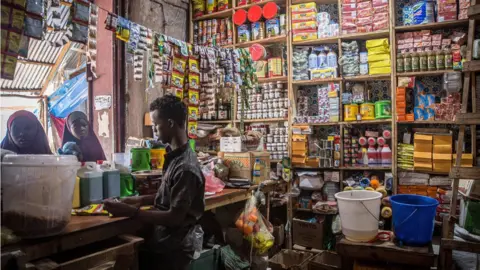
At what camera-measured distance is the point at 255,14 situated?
5176 millimetres

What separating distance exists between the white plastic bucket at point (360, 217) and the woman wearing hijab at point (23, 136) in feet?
8.24

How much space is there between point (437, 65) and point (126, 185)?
3.89 m

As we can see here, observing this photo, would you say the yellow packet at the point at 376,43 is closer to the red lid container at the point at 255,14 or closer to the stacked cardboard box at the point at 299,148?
the stacked cardboard box at the point at 299,148

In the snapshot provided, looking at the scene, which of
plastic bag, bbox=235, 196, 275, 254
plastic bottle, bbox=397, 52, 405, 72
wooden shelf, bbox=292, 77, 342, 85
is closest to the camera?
plastic bag, bbox=235, 196, 275, 254

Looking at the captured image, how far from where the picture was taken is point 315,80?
483 centimetres

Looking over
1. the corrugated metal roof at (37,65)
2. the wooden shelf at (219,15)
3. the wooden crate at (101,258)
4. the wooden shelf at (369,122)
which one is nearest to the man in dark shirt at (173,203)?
the wooden crate at (101,258)

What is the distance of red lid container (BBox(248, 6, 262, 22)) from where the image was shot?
5148 millimetres

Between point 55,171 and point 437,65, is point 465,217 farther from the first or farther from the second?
point 55,171

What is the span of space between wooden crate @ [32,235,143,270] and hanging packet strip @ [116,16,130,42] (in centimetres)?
176

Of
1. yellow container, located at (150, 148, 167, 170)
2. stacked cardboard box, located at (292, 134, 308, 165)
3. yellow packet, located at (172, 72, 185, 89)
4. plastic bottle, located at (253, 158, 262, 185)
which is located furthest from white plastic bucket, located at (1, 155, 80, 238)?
stacked cardboard box, located at (292, 134, 308, 165)

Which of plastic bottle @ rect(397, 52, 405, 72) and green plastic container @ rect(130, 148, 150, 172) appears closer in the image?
green plastic container @ rect(130, 148, 150, 172)

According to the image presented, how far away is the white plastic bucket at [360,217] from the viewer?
8.04 ft

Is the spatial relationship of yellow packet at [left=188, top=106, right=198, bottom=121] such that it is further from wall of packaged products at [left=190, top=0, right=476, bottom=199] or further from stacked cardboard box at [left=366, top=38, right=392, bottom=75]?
stacked cardboard box at [left=366, top=38, right=392, bottom=75]

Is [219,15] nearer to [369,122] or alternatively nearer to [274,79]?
[274,79]
